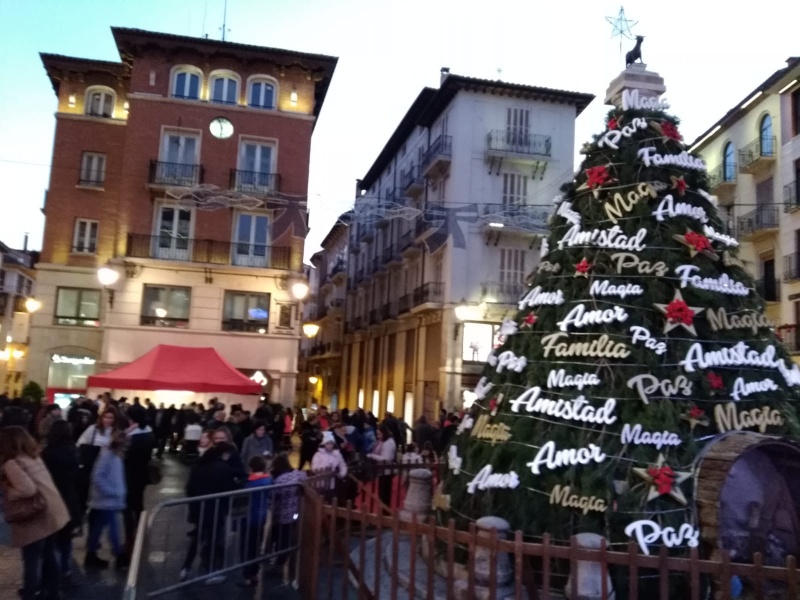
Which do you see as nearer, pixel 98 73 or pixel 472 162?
pixel 98 73

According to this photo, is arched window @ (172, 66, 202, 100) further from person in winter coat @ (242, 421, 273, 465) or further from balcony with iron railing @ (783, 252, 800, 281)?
balcony with iron railing @ (783, 252, 800, 281)

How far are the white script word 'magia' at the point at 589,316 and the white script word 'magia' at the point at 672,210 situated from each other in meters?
1.16

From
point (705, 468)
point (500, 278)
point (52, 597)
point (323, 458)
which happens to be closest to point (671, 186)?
point (705, 468)

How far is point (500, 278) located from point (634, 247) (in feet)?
79.9

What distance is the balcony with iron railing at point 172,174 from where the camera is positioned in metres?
27.6

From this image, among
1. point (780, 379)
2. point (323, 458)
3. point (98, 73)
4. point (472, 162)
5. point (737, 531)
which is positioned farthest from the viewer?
point (472, 162)

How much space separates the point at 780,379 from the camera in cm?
764

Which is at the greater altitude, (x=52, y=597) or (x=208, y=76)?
(x=208, y=76)

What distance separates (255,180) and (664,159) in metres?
22.2

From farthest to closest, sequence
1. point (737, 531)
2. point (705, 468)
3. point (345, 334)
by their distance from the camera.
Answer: point (345, 334) < point (737, 531) < point (705, 468)

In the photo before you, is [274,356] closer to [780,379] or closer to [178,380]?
[178,380]

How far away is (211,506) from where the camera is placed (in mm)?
7402

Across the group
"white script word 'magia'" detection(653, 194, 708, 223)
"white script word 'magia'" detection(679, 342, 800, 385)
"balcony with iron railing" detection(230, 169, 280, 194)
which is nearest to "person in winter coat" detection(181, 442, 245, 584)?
"white script word 'magia'" detection(679, 342, 800, 385)

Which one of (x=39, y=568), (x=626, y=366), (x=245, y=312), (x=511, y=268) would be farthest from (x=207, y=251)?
(x=626, y=366)
